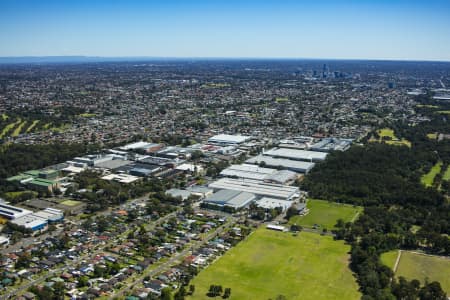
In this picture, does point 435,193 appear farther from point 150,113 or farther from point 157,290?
point 150,113

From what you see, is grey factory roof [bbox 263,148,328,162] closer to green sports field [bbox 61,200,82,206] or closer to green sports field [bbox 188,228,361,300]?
green sports field [bbox 188,228,361,300]

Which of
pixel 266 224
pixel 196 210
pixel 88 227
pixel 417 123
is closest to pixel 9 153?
pixel 88 227

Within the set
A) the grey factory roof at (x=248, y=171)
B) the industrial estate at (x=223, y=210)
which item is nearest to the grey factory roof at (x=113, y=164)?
the industrial estate at (x=223, y=210)

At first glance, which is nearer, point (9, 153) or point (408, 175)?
point (408, 175)

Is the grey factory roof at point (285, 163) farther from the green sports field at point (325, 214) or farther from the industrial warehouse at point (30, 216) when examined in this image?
the industrial warehouse at point (30, 216)

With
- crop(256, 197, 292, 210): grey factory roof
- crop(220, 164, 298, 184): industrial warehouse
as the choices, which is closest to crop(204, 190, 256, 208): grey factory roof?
crop(256, 197, 292, 210): grey factory roof

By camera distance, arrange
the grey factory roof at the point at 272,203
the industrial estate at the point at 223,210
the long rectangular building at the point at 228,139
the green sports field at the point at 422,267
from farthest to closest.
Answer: the long rectangular building at the point at 228,139
the grey factory roof at the point at 272,203
the green sports field at the point at 422,267
the industrial estate at the point at 223,210
